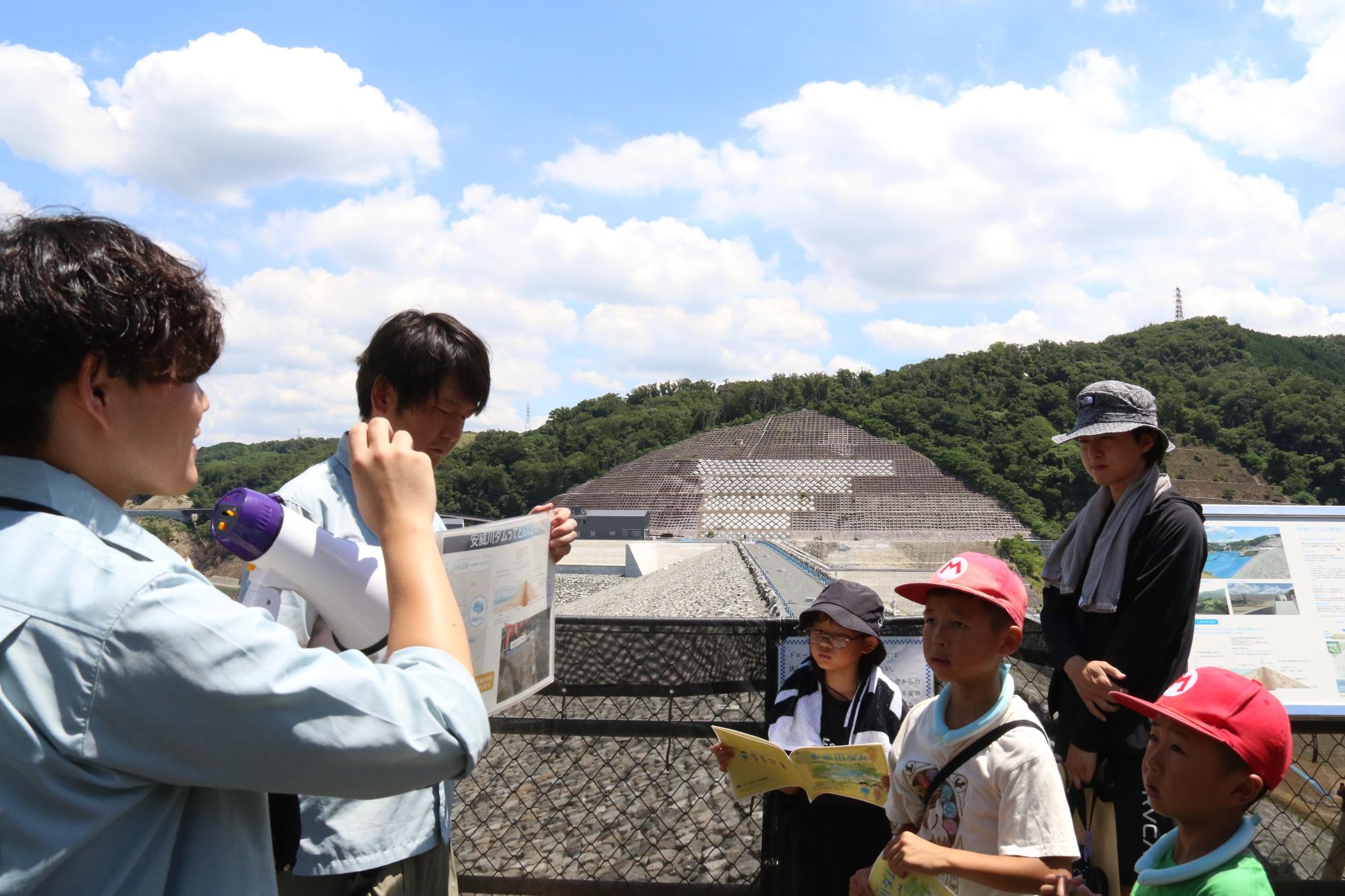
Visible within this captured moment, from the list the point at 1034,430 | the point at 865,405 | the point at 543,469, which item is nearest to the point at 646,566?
the point at 543,469

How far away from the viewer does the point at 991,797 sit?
1988mm

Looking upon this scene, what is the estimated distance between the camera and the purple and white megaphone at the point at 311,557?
1.32 metres

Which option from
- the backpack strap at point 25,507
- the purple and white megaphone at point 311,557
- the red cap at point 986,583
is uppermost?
the backpack strap at point 25,507

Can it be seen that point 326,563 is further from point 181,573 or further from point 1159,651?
point 1159,651

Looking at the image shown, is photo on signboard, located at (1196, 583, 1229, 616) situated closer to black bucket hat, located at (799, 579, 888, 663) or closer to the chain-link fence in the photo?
the chain-link fence

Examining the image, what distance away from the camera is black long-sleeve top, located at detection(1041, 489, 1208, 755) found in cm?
237

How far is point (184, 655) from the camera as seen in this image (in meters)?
0.77

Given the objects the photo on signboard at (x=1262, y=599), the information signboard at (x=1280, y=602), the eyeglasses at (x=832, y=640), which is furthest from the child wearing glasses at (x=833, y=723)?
the photo on signboard at (x=1262, y=599)

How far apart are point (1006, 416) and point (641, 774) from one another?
3955 inches

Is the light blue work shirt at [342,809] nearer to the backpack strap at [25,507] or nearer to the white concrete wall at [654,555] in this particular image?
the backpack strap at [25,507]

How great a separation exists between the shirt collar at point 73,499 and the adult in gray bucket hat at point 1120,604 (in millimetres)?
2248

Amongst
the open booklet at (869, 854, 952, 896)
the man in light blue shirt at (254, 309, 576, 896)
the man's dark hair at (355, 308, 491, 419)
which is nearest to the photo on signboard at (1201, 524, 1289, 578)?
the open booklet at (869, 854, 952, 896)

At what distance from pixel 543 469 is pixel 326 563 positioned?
304ft

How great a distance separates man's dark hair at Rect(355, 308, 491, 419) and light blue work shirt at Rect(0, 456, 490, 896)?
3.12 feet
